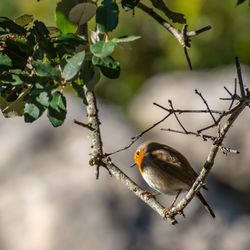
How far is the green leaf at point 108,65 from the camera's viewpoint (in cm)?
106

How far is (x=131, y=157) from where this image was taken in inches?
170

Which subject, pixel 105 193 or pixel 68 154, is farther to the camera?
pixel 68 154

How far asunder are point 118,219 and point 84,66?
9.56ft

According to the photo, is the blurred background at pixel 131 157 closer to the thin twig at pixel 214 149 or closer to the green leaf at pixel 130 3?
the thin twig at pixel 214 149

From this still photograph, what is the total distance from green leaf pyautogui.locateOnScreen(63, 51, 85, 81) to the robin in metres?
1.12

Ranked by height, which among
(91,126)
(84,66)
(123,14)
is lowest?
(123,14)

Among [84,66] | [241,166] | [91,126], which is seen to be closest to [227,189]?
[241,166]

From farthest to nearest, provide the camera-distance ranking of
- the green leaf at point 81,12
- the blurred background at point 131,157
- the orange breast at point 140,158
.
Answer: the blurred background at point 131,157
the orange breast at point 140,158
the green leaf at point 81,12

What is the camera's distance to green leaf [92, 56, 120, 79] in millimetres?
1060

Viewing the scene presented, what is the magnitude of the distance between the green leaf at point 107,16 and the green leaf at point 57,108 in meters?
0.19

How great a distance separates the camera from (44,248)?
375 centimetres

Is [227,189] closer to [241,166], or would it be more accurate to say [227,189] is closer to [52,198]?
[241,166]

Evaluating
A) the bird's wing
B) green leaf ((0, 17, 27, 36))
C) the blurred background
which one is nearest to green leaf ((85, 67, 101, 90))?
green leaf ((0, 17, 27, 36))

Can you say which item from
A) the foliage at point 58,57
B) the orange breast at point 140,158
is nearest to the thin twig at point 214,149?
the foliage at point 58,57
